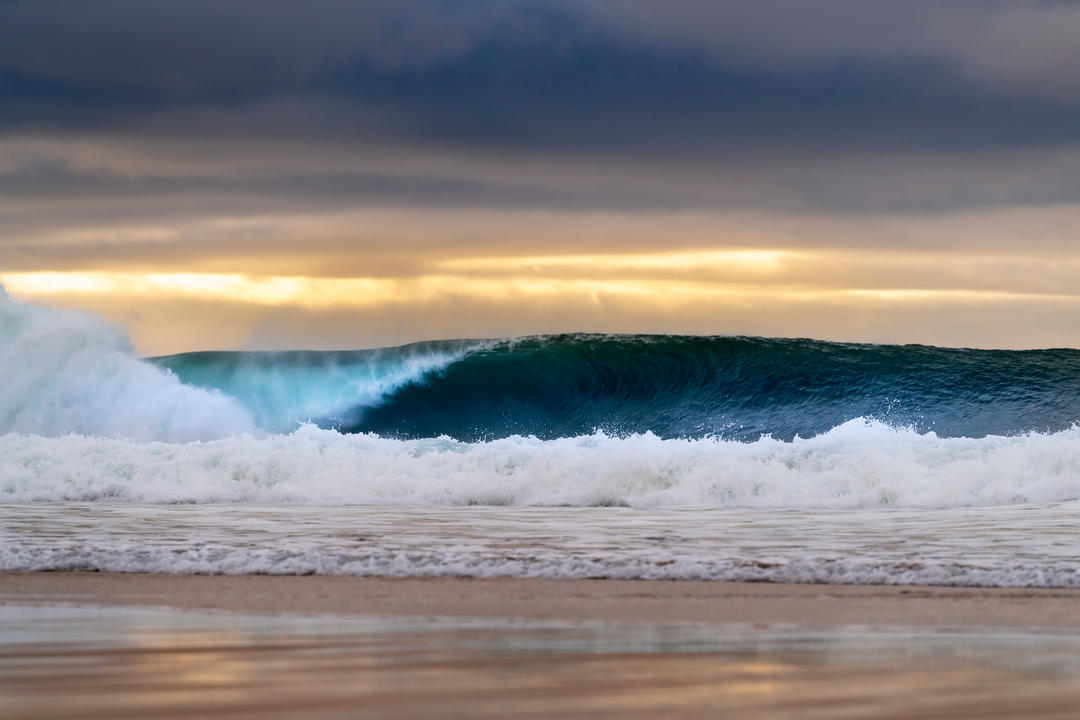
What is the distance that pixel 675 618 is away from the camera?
6.00 meters

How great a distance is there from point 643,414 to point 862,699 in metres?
22.3

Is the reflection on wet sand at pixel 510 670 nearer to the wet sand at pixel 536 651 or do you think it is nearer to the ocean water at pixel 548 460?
the wet sand at pixel 536 651

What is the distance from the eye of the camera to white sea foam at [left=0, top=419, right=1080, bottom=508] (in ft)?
45.7

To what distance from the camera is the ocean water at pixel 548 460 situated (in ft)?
28.5

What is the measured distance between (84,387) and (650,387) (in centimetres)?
1108

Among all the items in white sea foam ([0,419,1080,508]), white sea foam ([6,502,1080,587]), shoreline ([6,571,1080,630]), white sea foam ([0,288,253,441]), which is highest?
white sea foam ([0,288,253,441])

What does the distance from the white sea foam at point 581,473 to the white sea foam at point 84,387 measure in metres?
7.20

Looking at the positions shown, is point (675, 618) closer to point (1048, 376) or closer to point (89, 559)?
point (89, 559)

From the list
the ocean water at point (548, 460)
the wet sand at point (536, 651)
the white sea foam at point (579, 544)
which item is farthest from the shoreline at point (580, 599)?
the ocean water at point (548, 460)

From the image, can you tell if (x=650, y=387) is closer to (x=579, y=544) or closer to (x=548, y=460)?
(x=548, y=460)

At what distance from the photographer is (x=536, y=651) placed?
4871 mm

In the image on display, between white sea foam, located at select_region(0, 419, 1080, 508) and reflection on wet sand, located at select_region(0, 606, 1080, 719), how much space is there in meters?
8.42

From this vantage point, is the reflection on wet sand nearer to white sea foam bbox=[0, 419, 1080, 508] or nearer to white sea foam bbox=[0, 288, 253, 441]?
white sea foam bbox=[0, 419, 1080, 508]

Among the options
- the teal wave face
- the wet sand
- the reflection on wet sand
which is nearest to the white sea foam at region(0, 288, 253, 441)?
the teal wave face
